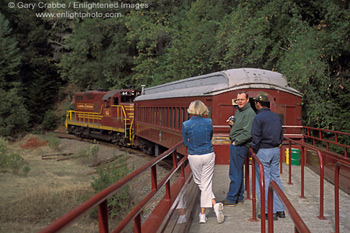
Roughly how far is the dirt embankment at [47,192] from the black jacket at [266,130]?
18.8 ft

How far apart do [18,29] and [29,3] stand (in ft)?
12.9

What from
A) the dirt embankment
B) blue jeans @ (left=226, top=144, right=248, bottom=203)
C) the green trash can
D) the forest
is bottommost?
the dirt embankment

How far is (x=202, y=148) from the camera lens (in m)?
5.93

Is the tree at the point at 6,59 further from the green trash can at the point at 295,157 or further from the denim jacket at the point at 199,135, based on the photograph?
the denim jacket at the point at 199,135

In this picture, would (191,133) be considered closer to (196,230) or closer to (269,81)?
(196,230)

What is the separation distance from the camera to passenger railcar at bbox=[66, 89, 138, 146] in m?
23.5

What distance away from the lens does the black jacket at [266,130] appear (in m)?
5.77

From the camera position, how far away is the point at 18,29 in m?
49.5

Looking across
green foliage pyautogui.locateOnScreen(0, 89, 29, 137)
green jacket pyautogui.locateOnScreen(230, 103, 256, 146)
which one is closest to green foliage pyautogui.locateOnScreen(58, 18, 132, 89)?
green foliage pyautogui.locateOnScreen(0, 89, 29, 137)

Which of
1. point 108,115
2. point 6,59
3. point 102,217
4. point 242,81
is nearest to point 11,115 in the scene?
point 6,59

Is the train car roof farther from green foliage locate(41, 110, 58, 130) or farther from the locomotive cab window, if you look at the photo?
green foliage locate(41, 110, 58, 130)

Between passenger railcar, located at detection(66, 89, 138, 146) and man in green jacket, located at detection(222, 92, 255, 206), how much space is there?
16.5 metres

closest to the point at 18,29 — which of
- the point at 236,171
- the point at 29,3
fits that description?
the point at 29,3

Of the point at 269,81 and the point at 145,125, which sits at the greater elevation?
the point at 269,81
